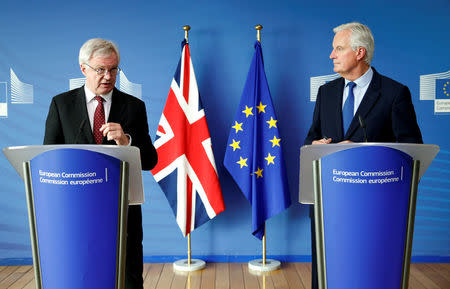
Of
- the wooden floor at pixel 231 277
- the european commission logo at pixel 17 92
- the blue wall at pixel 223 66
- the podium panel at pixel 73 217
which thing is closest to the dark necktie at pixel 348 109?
the podium panel at pixel 73 217

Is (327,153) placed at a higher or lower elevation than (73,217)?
higher

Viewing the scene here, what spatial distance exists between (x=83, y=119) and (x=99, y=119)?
73 mm

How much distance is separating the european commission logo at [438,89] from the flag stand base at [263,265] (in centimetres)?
194

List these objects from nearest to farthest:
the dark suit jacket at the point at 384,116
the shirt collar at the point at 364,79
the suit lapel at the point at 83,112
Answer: the suit lapel at the point at 83,112 → the dark suit jacket at the point at 384,116 → the shirt collar at the point at 364,79

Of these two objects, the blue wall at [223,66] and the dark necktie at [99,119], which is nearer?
the dark necktie at [99,119]

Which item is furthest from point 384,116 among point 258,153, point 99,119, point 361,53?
point 258,153

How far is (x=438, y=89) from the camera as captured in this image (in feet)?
12.9

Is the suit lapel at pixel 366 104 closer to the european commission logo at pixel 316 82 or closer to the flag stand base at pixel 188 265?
the european commission logo at pixel 316 82

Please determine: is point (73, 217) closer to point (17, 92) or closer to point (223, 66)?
point (223, 66)

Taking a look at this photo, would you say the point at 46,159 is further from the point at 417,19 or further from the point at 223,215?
the point at 417,19

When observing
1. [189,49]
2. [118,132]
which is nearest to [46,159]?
[118,132]

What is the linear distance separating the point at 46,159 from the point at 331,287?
1093 millimetres

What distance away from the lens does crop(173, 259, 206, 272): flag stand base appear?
3.72 meters

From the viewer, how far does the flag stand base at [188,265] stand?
3.72 metres
